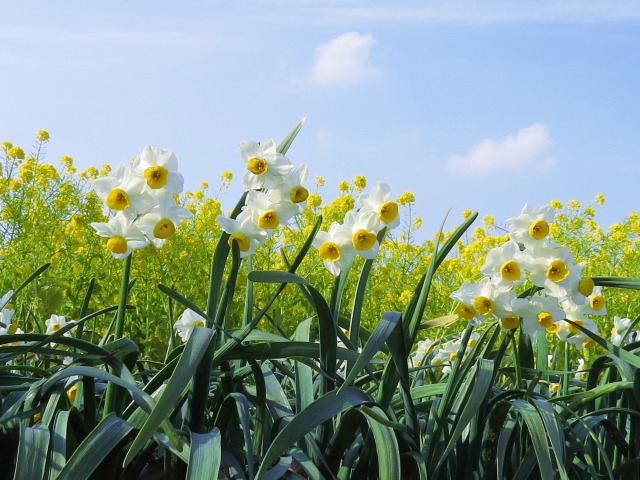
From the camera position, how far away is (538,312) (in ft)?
5.43

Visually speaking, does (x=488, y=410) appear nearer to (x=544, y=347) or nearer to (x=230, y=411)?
(x=544, y=347)

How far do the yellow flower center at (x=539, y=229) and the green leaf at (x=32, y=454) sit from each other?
0.99 meters

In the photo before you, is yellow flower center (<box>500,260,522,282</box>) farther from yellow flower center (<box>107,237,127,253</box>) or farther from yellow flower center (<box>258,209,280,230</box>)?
yellow flower center (<box>107,237,127,253</box>)

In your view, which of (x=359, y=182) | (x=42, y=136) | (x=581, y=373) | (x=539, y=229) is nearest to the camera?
(x=539, y=229)

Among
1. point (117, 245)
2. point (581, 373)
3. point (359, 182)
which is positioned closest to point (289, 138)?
point (117, 245)

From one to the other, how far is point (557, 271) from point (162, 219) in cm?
78

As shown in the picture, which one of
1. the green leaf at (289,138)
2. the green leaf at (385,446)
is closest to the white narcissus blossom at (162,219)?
the green leaf at (289,138)

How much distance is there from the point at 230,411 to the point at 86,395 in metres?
0.27

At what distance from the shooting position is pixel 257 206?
149 cm

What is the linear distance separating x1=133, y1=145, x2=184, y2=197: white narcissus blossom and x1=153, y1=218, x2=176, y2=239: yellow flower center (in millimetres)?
50

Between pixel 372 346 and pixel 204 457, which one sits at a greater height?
pixel 372 346

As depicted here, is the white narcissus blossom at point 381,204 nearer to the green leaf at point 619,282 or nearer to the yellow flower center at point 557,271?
the yellow flower center at point 557,271

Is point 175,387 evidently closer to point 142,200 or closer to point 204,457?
point 204,457

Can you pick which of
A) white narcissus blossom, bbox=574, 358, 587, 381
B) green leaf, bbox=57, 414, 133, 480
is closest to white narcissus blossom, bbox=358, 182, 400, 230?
green leaf, bbox=57, 414, 133, 480
